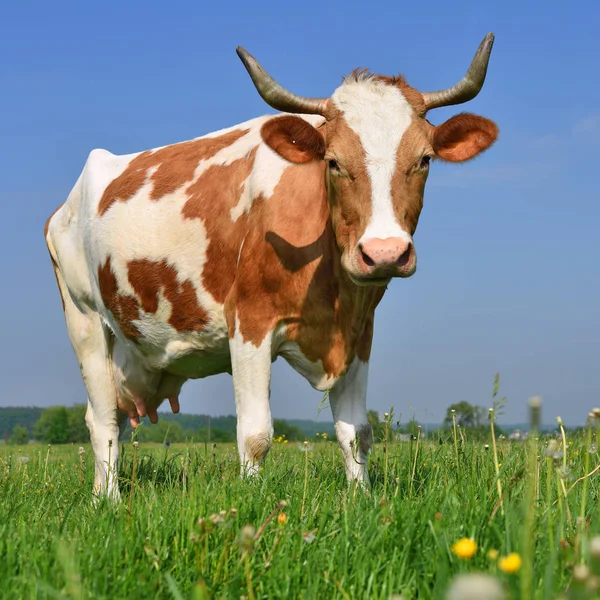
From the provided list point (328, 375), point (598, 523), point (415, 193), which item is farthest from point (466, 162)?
point (598, 523)

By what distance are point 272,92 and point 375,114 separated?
96 cm

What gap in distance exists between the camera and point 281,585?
9.48ft

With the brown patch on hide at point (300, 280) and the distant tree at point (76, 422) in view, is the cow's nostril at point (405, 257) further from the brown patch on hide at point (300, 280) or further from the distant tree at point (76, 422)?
the distant tree at point (76, 422)

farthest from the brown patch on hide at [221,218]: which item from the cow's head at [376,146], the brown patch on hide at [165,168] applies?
the cow's head at [376,146]

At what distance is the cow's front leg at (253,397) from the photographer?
6.10 m

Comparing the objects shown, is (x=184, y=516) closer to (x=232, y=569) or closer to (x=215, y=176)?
(x=232, y=569)

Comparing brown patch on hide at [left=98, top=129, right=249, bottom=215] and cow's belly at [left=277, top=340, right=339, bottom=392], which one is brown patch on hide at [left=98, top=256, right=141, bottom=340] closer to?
brown patch on hide at [left=98, top=129, right=249, bottom=215]

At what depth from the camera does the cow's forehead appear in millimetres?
5562

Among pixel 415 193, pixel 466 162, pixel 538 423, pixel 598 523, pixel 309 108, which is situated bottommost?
pixel 598 523

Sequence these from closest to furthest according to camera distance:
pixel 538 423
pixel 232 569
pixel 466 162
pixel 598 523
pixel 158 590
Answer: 1. pixel 538 423
2. pixel 158 590
3. pixel 232 569
4. pixel 598 523
5. pixel 466 162

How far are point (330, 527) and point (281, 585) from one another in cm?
73

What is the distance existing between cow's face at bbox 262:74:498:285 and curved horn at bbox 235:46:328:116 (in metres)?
0.25

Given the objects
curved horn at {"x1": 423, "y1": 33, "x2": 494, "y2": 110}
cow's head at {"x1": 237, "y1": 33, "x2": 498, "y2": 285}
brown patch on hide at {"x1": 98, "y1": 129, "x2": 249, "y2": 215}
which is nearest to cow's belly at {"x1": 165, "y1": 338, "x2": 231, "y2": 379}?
brown patch on hide at {"x1": 98, "y1": 129, "x2": 249, "y2": 215}

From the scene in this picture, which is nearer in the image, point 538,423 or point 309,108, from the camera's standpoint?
point 538,423
